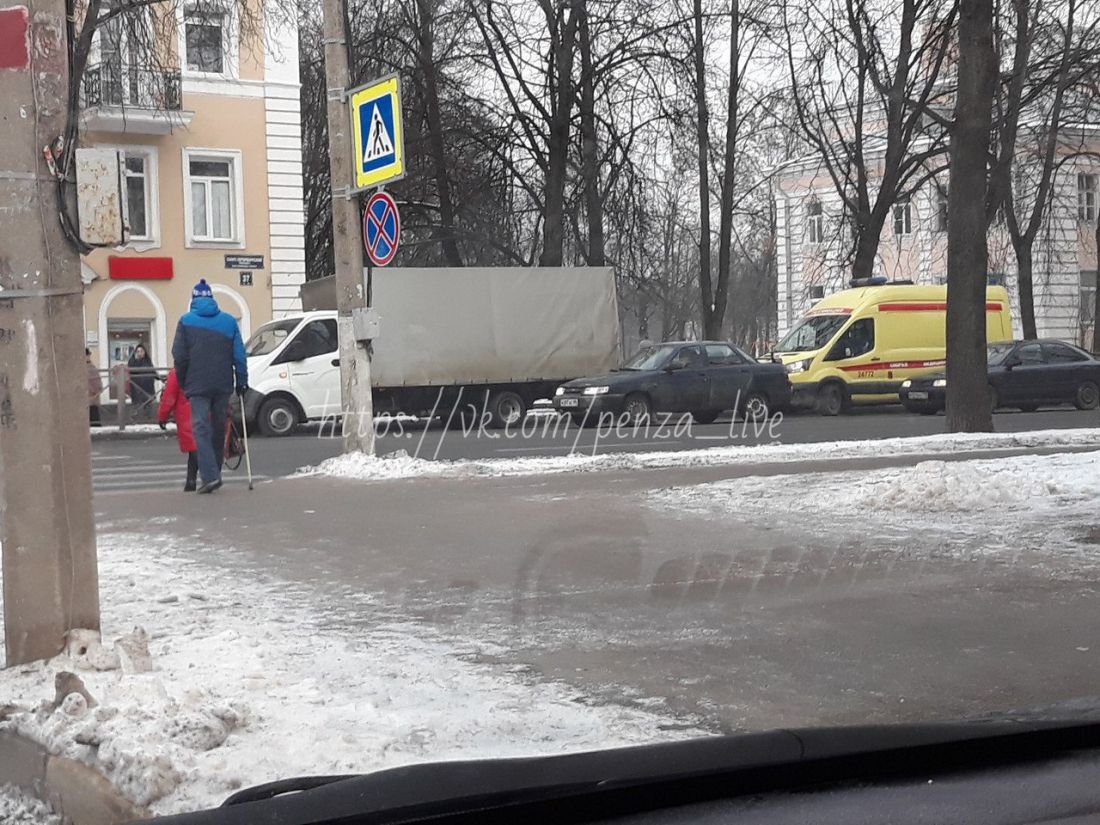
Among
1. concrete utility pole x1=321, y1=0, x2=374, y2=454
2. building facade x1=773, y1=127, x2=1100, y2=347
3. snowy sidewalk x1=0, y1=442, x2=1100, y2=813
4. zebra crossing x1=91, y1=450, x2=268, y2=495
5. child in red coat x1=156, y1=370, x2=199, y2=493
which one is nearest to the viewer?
snowy sidewalk x1=0, y1=442, x2=1100, y2=813

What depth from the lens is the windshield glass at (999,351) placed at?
27.6 m

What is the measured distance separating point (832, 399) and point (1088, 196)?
27.4 metres

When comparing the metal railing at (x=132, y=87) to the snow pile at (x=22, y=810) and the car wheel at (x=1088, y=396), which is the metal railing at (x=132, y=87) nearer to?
the snow pile at (x=22, y=810)

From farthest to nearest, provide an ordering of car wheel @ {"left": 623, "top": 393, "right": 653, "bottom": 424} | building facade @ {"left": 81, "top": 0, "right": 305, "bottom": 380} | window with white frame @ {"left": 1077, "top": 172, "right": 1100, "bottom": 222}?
window with white frame @ {"left": 1077, "top": 172, "right": 1100, "bottom": 222} → building facade @ {"left": 81, "top": 0, "right": 305, "bottom": 380} → car wheel @ {"left": 623, "top": 393, "right": 653, "bottom": 424}

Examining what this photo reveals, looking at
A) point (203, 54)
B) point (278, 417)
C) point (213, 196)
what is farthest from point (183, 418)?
point (203, 54)

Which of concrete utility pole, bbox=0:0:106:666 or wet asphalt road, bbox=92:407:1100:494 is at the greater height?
concrete utility pole, bbox=0:0:106:666

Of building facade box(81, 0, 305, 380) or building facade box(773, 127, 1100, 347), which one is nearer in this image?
building facade box(81, 0, 305, 380)

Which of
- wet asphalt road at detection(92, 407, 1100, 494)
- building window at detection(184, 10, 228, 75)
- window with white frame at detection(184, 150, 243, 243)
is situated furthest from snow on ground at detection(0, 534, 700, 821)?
window with white frame at detection(184, 150, 243, 243)

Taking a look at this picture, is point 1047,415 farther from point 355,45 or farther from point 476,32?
point 355,45

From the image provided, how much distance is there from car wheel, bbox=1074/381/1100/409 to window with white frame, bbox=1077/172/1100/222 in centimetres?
2268

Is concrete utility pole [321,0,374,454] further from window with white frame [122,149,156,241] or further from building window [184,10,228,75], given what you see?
window with white frame [122,149,156,241]

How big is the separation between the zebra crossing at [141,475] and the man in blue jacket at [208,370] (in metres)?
1.00

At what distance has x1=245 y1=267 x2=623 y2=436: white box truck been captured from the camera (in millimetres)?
24328

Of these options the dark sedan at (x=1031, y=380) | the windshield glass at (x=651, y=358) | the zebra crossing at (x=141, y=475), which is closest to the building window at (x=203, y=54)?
the windshield glass at (x=651, y=358)
